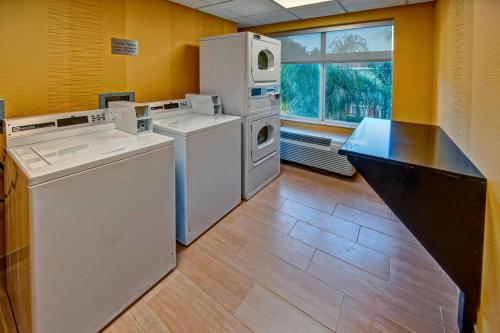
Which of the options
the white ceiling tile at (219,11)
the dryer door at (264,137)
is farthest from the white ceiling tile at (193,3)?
the dryer door at (264,137)

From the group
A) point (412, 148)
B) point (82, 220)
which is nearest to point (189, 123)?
point (82, 220)

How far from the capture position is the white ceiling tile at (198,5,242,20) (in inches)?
125

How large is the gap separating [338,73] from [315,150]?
47.5 inches

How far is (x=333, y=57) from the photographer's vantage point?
12.4 feet

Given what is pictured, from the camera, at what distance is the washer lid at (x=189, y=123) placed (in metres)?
2.10

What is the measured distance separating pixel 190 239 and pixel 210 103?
4.76 feet

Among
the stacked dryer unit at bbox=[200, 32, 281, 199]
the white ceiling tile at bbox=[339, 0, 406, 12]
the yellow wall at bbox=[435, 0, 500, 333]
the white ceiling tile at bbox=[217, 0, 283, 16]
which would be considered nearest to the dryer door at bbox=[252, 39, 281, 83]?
the stacked dryer unit at bbox=[200, 32, 281, 199]

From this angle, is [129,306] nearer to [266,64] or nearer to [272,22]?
[266,64]

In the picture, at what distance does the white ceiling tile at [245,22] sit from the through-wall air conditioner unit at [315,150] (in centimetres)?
170

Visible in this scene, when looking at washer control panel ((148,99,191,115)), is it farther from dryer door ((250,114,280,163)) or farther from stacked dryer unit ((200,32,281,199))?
dryer door ((250,114,280,163))

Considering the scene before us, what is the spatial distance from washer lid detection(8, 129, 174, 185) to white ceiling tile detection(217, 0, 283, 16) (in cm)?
207

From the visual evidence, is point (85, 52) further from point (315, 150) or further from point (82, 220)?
point (315, 150)

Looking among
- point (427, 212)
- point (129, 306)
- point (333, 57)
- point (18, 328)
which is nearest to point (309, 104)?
point (333, 57)

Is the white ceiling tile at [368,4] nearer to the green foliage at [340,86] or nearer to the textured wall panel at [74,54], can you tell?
the green foliage at [340,86]
